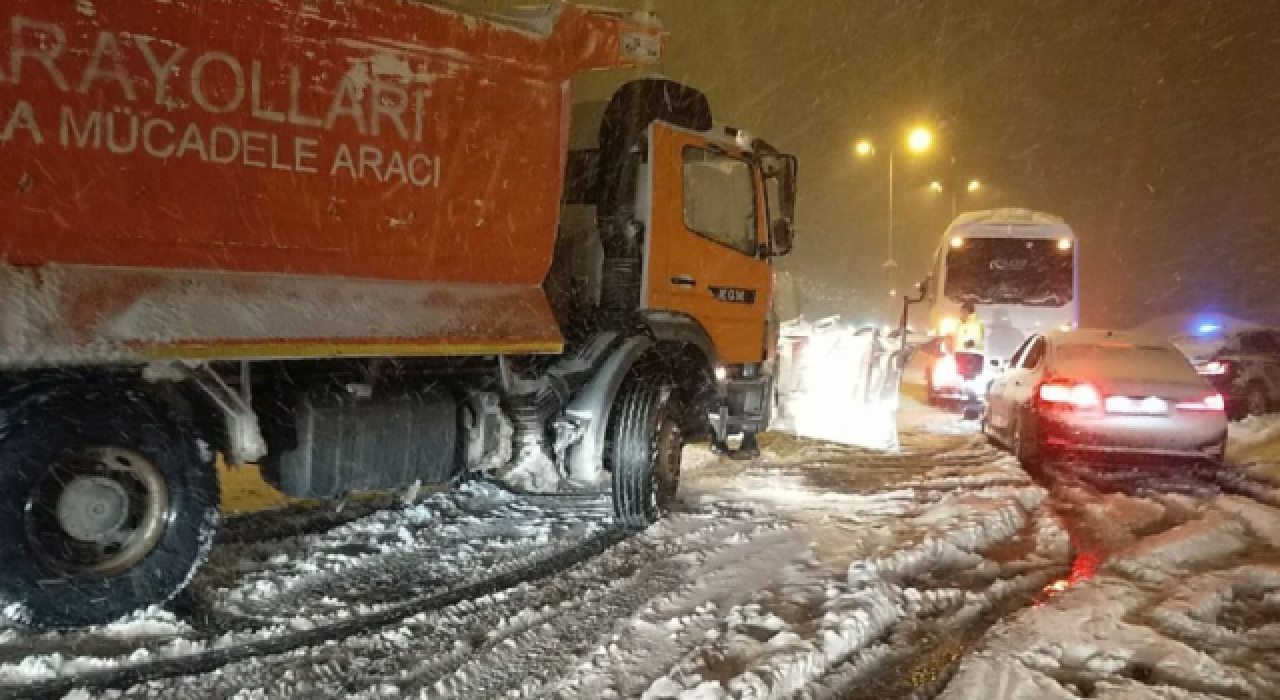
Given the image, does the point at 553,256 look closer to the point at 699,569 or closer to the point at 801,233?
the point at 699,569

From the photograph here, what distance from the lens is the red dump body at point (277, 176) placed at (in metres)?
3.98

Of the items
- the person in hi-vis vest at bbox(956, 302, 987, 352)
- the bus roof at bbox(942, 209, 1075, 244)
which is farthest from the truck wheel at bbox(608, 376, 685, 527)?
the bus roof at bbox(942, 209, 1075, 244)

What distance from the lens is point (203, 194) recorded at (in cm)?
443

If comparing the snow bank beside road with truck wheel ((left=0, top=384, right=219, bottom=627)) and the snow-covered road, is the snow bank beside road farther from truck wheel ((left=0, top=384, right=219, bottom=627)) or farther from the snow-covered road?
truck wheel ((left=0, top=384, right=219, bottom=627))

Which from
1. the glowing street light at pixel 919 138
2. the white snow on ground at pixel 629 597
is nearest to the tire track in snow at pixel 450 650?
the white snow on ground at pixel 629 597

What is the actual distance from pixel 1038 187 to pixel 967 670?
42.1m

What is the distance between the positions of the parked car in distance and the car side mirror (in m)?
9.12

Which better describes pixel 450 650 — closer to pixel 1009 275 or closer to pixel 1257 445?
pixel 1257 445

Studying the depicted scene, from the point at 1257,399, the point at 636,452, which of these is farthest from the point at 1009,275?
the point at 636,452

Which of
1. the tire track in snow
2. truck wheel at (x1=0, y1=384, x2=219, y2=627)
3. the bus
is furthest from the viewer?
the bus

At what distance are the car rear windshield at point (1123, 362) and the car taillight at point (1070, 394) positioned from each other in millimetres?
151

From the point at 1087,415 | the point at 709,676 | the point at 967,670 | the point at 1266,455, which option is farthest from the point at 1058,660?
the point at 1266,455

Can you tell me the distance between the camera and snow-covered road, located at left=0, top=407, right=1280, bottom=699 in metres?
4.01

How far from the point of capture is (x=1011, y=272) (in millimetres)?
17438
